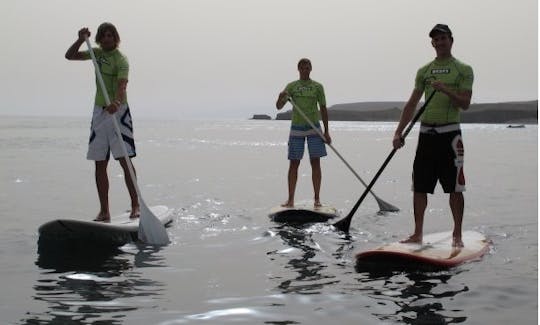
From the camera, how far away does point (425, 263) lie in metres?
5.84

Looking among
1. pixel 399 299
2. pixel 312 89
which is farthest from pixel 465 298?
pixel 312 89

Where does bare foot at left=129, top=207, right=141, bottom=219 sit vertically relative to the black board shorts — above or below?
below

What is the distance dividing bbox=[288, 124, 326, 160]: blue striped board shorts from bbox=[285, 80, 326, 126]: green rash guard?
111 millimetres

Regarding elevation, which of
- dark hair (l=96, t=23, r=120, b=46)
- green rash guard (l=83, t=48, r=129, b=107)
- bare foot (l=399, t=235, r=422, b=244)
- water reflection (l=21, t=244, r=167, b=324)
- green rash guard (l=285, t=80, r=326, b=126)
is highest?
dark hair (l=96, t=23, r=120, b=46)

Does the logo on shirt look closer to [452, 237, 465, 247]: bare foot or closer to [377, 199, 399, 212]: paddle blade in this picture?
[452, 237, 465, 247]: bare foot

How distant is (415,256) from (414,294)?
89cm

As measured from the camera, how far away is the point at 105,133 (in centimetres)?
733

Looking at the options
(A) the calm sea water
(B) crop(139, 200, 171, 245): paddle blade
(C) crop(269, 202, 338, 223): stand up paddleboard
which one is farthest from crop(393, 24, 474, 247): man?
(B) crop(139, 200, 171, 245): paddle blade

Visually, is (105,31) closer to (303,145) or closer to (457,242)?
(303,145)

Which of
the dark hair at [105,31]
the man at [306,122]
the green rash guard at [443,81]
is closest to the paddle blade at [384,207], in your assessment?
the man at [306,122]

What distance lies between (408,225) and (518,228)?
1.52m

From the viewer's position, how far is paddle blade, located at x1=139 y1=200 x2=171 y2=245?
710 centimetres

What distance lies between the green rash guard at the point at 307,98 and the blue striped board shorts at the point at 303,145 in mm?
111

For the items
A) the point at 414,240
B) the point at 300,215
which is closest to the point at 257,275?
the point at 414,240
